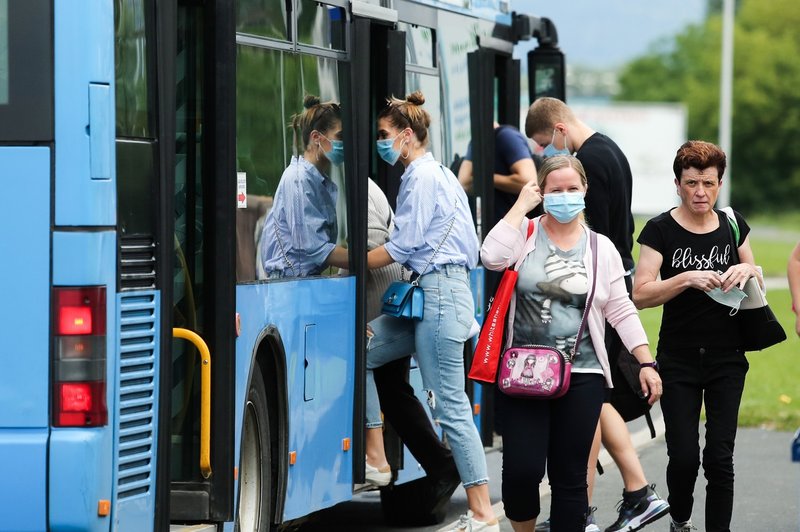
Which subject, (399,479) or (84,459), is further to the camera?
(399,479)

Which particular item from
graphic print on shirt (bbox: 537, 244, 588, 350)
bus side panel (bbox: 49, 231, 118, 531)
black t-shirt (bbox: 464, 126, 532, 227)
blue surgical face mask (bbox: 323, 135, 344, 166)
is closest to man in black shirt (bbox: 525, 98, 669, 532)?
blue surgical face mask (bbox: 323, 135, 344, 166)

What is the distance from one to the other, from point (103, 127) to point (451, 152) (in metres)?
4.45

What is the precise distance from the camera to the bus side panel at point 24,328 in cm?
539

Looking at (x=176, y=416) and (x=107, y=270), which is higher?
(x=107, y=270)

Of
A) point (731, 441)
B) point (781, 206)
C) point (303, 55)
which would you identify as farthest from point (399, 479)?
point (781, 206)

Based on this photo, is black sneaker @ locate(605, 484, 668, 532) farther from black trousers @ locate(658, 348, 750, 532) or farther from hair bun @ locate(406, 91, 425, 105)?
hair bun @ locate(406, 91, 425, 105)

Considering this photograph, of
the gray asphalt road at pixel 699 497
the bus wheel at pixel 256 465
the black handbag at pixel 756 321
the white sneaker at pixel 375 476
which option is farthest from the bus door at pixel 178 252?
the gray asphalt road at pixel 699 497

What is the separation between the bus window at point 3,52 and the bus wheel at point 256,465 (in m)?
1.96

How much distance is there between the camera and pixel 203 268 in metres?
6.52

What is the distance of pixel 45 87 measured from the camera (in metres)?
5.43

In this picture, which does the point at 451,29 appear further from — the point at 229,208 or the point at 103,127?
the point at 103,127

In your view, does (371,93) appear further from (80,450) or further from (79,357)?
(80,450)

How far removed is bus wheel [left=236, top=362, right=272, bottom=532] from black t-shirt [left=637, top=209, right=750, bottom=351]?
5.89 ft

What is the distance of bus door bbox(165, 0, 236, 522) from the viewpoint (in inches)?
253
